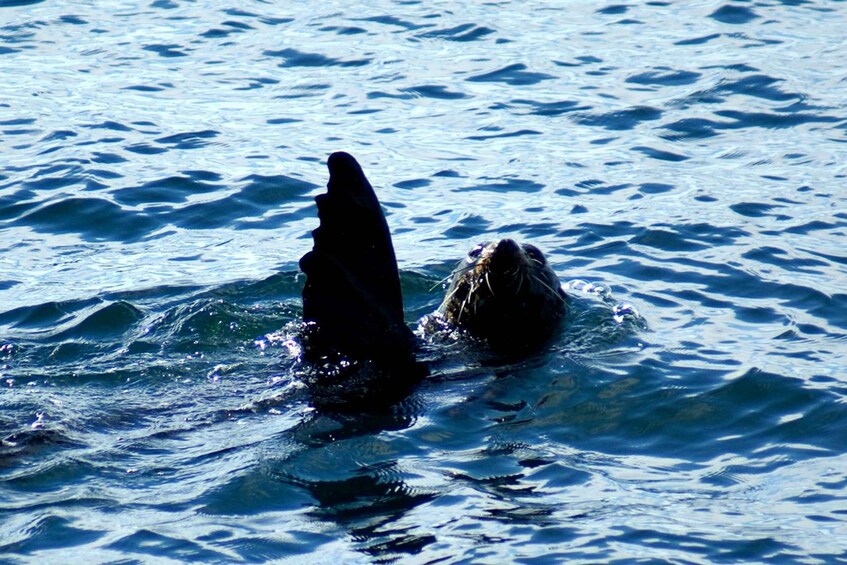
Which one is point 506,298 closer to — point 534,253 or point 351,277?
point 534,253

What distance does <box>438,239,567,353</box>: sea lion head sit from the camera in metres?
8.70

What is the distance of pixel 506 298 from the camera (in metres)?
8.81

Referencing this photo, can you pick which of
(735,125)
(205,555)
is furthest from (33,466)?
(735,125)

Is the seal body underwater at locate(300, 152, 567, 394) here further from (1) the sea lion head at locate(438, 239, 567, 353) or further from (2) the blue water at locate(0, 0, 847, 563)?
Answer: (2) the blue water at locate(0, 0, 847, 563)

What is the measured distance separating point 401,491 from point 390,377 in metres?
1.58

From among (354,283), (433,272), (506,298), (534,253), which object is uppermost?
(354,283)

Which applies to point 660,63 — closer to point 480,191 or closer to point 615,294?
point 480,191

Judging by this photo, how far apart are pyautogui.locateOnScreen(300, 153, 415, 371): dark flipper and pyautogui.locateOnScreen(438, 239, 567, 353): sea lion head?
29.9 inches

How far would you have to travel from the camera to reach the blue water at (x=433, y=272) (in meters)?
6.54

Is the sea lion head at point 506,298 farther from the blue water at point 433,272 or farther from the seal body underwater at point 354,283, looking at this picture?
Result: the blue water at point 433,272

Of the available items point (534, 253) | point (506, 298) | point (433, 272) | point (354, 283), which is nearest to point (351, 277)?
point (354, 283)

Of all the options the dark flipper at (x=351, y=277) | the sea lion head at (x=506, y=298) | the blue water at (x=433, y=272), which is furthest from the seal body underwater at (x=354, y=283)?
the blue water at (x=433, y=272)

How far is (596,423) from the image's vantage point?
25.4ft

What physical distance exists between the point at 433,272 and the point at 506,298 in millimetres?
1993
